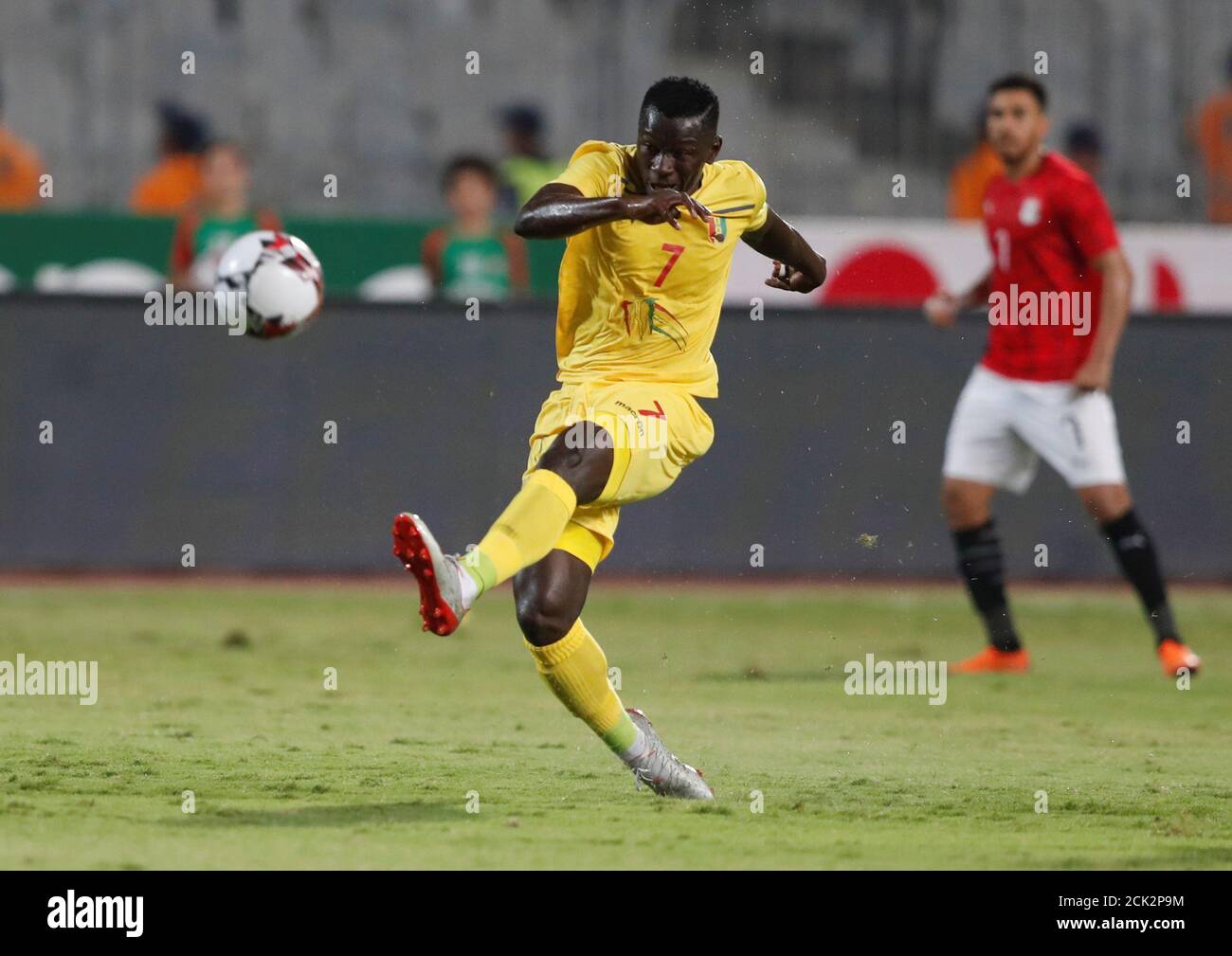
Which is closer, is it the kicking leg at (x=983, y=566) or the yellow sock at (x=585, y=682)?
the yellow sock at (x=585, y=682)

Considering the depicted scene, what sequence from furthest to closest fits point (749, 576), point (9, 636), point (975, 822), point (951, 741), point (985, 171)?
1. point (985, 171)
2. point (749, 576)
3. point (9, 636)
4. point (951, 741)
5. point (975, 822)

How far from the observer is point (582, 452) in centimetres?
540

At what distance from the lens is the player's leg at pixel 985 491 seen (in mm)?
9125

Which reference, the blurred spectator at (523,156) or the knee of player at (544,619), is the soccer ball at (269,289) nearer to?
the knee of player at (544,619)

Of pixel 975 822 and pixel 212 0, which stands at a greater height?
pixel 212 0

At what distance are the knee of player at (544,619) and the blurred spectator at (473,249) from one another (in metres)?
7.18

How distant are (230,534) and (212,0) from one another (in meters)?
4.82

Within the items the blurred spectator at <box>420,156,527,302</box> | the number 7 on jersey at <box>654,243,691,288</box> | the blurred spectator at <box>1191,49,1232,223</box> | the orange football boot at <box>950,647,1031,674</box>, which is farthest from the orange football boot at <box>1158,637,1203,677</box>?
the blurred spectator at <box>1191,49,1232,223</box>

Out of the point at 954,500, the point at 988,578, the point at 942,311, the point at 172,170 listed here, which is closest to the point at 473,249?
the point at 172,170

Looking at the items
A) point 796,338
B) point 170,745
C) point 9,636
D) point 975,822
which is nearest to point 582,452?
point 975,822

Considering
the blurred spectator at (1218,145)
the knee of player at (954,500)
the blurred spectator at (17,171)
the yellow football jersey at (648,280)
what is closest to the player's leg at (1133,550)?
the knee of player at (954,500)

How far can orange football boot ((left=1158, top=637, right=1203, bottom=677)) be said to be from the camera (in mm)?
8547

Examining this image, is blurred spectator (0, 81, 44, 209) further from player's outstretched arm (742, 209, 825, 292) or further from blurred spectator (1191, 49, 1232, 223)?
player's outstretched arm (742, 209, 825, 292)

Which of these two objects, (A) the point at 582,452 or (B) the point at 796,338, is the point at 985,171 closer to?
(B) the point at 796,338
